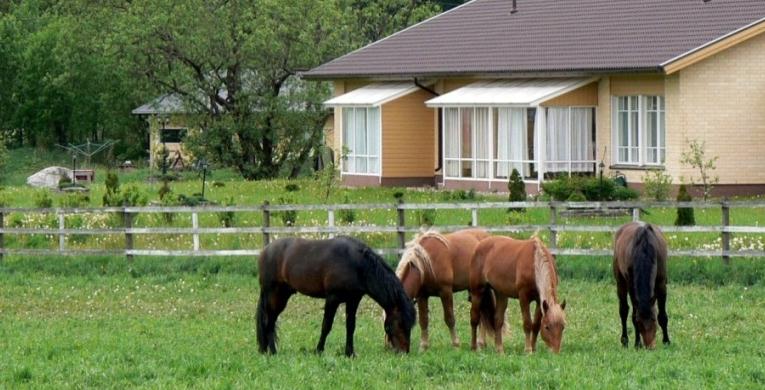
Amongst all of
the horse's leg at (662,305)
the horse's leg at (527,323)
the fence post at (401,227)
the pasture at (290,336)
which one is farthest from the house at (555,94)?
the horse's leg at (527,323)

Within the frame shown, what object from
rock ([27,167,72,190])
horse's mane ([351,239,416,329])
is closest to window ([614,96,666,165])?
rock ([27,167,72,190])

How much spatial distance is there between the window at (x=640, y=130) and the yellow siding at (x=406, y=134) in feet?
22.9

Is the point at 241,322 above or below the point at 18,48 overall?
below

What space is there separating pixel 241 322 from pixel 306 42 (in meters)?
29.9

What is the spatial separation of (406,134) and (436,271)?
26.5 metres

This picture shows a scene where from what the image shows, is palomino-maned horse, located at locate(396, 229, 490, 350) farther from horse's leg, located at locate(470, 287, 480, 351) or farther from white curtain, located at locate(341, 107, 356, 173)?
white curtain, located at locate(341, 107, 356, 173)

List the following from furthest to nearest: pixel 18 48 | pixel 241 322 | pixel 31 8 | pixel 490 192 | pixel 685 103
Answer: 1. pixel 31 8
2. pixel 18 48
3. pixel 490 192
4. pixel 685 103
5. pixel 241 322

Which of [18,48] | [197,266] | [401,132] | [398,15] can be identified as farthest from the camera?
[18,48]

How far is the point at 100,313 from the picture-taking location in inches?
796

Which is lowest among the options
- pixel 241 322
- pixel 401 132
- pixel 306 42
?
pixel 241 322

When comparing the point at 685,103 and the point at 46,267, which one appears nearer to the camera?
the point at 46,267

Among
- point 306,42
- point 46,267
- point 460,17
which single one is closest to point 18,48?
point 306,42

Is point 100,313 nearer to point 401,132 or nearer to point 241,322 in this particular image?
point 241,322

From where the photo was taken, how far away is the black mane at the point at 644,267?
15570 mm
